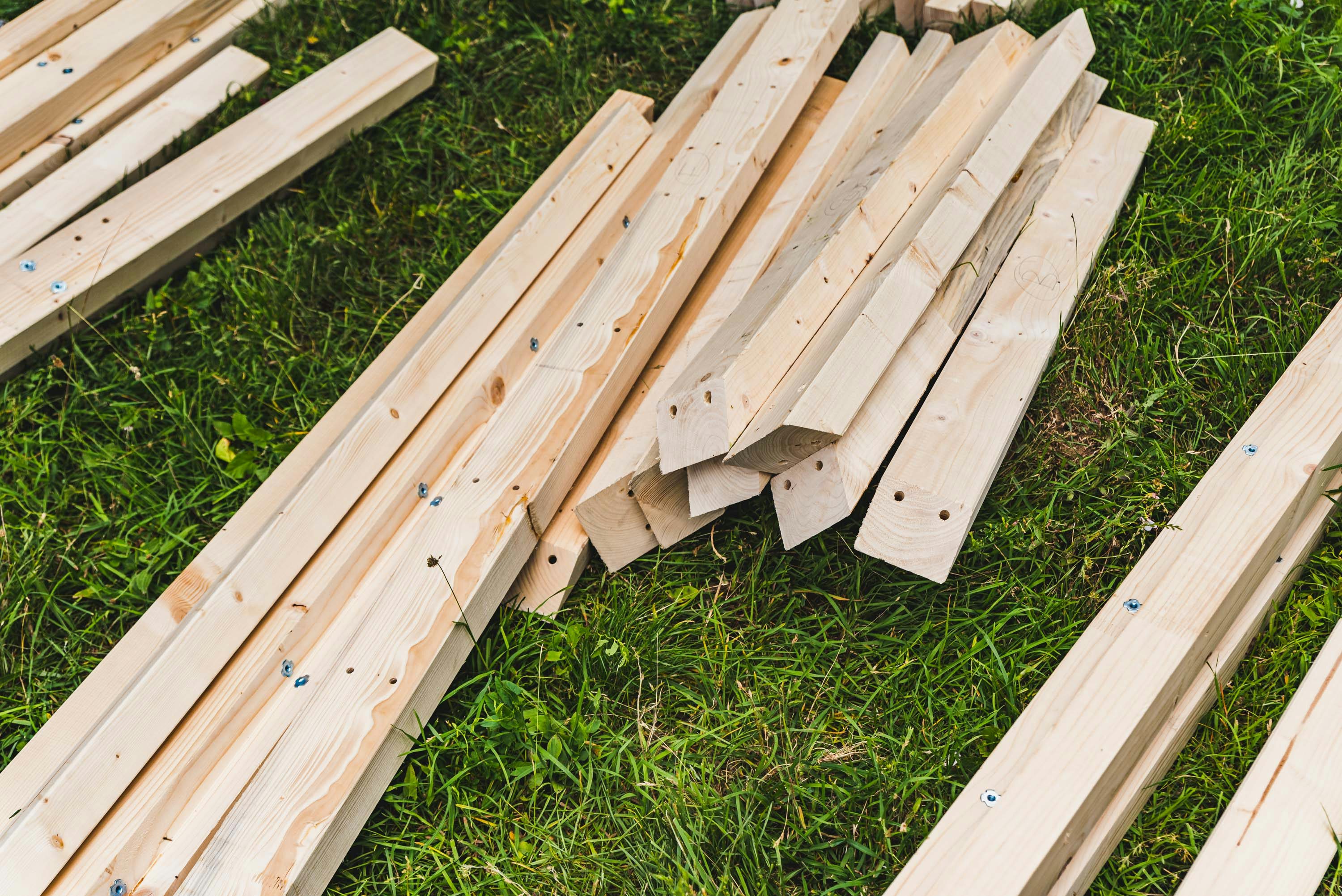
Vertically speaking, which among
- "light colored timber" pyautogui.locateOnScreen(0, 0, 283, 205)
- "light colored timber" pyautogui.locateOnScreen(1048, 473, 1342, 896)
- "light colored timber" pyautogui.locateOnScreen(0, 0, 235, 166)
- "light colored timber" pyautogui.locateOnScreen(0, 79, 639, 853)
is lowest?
"light colored timber" pyautogui.locateOnScreen(1048, 473, 1342, 896)

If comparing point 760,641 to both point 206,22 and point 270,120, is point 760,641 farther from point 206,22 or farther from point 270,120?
point 206,22

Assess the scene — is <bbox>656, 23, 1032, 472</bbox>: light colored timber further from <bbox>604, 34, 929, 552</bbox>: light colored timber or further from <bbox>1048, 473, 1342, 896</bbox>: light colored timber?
<bbox>1048, 473, 1342, 896</bbox>: light colored timber

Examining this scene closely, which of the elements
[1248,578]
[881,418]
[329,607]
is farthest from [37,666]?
[1248,578]

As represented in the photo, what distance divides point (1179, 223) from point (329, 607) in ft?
8.93

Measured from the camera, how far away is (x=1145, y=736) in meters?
2.24

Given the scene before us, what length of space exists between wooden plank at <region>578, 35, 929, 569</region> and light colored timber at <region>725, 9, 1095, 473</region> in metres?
0.30

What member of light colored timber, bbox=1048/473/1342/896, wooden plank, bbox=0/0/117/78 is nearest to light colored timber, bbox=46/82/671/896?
light colored timber, bbox=1048/473/1342/896

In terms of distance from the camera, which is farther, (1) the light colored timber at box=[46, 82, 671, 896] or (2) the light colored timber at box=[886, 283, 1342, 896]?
(1) the light colored timber at box=[46, 82, 671, 896]

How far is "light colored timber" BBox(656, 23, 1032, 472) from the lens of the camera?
2.46 meters

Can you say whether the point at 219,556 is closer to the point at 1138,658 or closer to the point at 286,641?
the point at 286,641

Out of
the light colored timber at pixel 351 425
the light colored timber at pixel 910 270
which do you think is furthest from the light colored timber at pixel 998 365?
the light colored timber at pixel 351 425

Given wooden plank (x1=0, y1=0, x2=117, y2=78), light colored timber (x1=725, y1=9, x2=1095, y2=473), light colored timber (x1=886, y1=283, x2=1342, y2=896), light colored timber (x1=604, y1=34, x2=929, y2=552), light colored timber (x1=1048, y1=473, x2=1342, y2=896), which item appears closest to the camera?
light colored timber (x1=886, y1=283, x2=1342, y2=896)

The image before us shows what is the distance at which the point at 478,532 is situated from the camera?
8.63 feet

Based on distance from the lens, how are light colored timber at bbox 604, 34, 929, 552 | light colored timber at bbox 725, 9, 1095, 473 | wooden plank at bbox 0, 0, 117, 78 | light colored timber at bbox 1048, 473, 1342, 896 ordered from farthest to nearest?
1. wooden plank at bbox 0, 0, 117, 78
2. light colored timber at bbox 604, 34, 929, 552
3. light colored timber at bbox 725, 9, 1095, 473
4. light colored timber at bbox 1048, 473, 1342, 896
